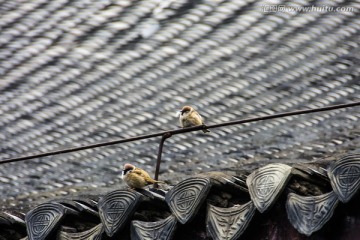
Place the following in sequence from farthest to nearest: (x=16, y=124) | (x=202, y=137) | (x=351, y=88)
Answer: (x=16, y=124) → (x=202, y=137) → (x=351, y=88)

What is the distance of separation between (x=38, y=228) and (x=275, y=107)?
141 centimetres

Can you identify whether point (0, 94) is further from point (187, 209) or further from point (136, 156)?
point (187, 209)

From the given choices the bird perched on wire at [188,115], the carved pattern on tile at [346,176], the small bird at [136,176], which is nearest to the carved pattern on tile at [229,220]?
the carved pattern on tile at [346,176]

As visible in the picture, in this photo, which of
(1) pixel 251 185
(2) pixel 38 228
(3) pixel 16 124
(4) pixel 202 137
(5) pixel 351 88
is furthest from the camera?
(3) pixel 16 124

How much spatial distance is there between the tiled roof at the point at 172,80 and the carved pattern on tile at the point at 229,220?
117 centimetres

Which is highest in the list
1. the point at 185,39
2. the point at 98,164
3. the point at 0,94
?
the point at 185,39

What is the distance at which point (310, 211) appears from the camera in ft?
8.90

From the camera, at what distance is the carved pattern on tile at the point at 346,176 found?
8.55 feet

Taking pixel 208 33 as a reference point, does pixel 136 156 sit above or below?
below

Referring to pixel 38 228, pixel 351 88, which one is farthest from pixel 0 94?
pixel 351 88

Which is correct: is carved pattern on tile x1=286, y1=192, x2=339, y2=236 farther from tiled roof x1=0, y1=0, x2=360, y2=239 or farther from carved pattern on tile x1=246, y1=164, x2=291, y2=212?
tiled roof x1=0, y1=0, x2=360, y2=239

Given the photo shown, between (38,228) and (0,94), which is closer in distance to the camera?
(38,228)

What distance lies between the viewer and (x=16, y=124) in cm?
460

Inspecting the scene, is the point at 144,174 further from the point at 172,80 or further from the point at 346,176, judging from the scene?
the point at 346,176
